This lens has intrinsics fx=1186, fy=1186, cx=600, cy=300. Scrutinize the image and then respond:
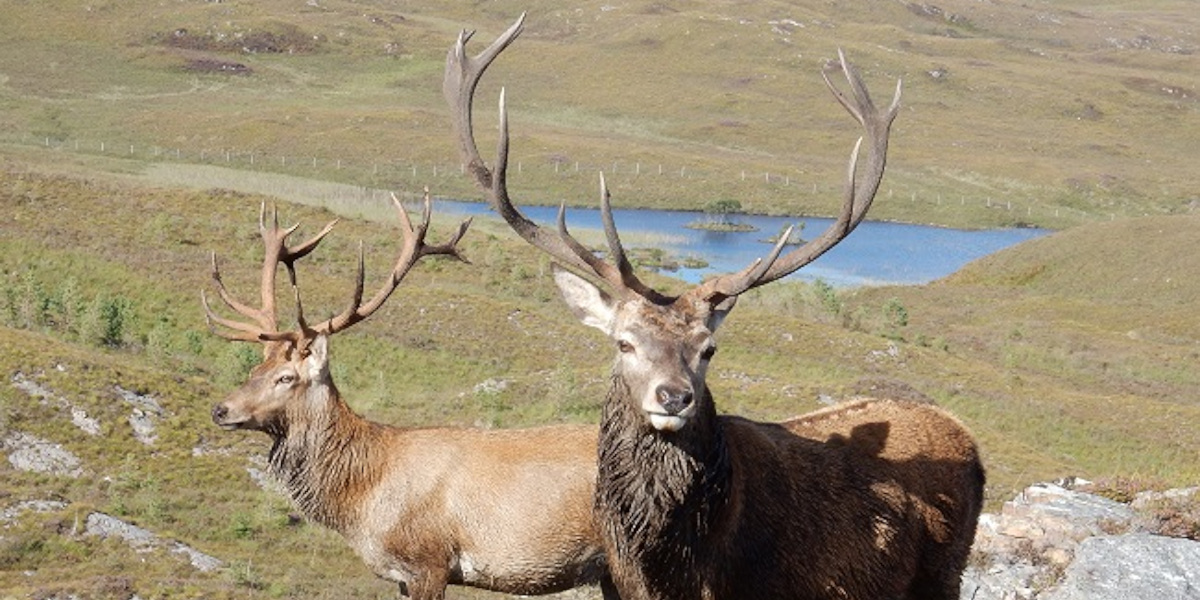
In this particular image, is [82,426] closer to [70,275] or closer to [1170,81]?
[70,275]

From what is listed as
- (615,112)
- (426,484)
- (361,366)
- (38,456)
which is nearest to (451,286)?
(361,366)

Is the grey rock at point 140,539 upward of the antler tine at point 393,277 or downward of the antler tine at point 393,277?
downward

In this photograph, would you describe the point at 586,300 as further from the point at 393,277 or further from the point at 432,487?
the point at 393,277

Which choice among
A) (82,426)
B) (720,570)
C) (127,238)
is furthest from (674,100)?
(720,570)

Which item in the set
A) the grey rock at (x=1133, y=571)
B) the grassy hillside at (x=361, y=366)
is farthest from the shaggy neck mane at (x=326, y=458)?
the grey rock at (x=1133, y=571)

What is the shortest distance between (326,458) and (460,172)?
297 feet

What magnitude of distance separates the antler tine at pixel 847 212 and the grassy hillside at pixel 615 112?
6582 cm

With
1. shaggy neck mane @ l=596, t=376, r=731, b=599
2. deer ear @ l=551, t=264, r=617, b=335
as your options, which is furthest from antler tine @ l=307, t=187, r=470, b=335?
shaggy neck mane @ l=596, t=376, r=731, b=599

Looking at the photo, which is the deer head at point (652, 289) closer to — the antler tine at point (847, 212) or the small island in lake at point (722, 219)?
the antler tine at point (847, 212)

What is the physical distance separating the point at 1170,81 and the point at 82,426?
618 ft

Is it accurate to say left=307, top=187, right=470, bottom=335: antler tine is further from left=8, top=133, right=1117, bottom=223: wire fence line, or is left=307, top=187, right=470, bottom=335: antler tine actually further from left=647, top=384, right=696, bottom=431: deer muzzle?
left=8, top=133, right=1117, bottom=223: wire fence line

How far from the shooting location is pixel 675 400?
7.11 m

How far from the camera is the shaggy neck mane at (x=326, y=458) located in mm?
11484

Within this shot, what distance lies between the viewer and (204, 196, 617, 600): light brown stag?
1088cm
